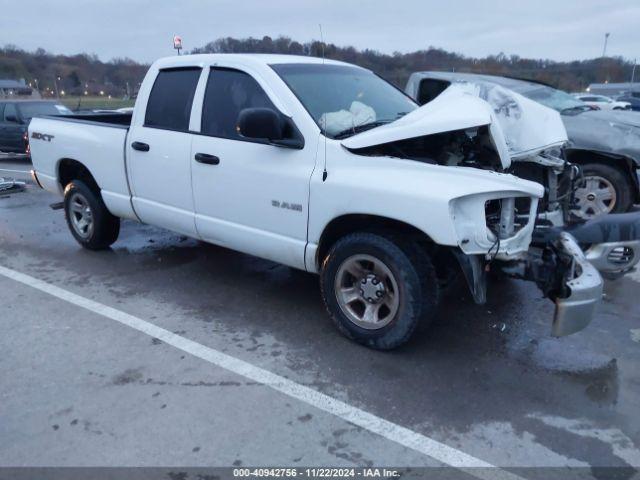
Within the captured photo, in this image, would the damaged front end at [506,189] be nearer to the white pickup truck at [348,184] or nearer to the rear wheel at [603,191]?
the white pickup truck at [348,184]

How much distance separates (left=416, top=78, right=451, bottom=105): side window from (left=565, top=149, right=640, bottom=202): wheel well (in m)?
1.82

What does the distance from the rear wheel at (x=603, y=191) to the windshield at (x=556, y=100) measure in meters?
1.16

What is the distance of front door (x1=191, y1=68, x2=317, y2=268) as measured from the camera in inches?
152

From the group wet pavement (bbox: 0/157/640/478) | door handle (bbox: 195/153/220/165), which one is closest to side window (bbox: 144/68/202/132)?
door handle (bbox: 195/153/220/165)

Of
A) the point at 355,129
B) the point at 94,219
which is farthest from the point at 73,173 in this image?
the point at 355,129

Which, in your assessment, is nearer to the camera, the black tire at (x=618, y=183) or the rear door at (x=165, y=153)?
the rear door at (x=165, y=153)

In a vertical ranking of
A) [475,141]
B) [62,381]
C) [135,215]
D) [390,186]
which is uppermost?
[475,141]

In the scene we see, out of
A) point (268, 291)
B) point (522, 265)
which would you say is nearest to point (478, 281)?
point (522, 265)

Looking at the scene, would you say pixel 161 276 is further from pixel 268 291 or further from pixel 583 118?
pixel 583 118

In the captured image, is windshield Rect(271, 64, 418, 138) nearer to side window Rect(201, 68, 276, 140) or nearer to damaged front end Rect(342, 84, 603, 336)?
side window Rect(201, 68, 276, 140)

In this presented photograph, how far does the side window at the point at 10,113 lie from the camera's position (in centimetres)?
1410

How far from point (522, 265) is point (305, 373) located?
1557 millimetres

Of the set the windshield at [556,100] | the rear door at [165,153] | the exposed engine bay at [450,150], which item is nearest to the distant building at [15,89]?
the rear door at [165,153]

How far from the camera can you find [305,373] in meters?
3.46
